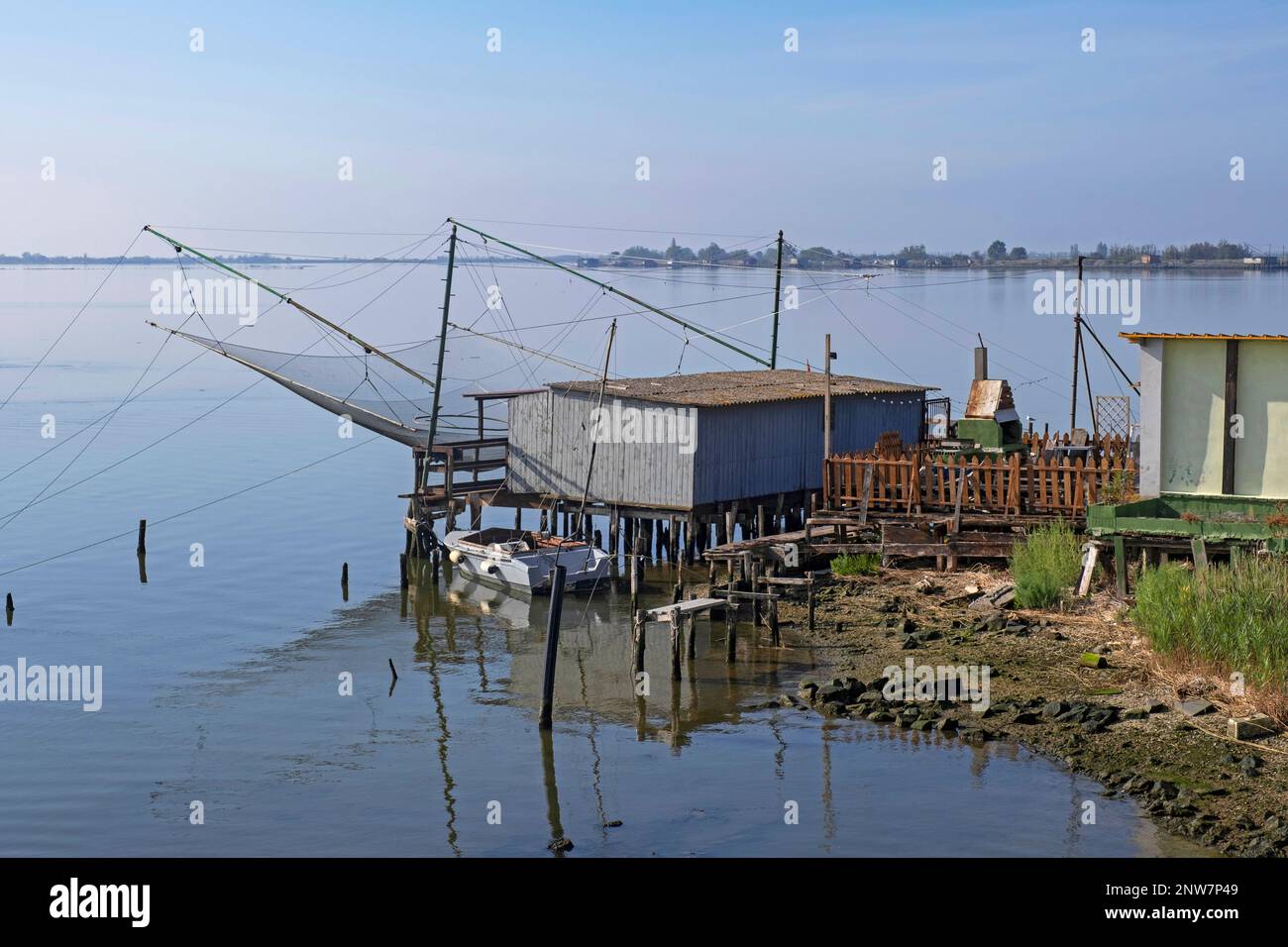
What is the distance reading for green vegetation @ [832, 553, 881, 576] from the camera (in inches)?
1244

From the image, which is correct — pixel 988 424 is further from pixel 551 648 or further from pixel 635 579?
pixel 551 648

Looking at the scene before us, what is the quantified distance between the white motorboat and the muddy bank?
5.98 meters

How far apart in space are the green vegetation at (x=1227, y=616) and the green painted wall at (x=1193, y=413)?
2.65 m

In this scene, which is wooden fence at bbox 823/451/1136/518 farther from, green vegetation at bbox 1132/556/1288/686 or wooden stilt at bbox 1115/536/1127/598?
green vegetation at bbox 1132/556/1288/686

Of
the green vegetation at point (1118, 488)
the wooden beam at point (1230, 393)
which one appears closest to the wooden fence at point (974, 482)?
the green vegetation at point (1118, 488)

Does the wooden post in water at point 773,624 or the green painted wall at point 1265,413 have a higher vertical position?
the green painted wall at point 1265,413

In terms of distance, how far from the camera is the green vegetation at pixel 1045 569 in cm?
2669

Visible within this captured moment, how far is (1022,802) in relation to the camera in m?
18.9

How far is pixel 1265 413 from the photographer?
24.4 meters

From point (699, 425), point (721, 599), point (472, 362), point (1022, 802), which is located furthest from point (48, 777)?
point (472, 362)

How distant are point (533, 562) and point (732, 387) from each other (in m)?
7.70

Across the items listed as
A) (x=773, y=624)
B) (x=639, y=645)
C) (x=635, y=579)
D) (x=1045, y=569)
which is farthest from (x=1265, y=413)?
(x=635, y=579)

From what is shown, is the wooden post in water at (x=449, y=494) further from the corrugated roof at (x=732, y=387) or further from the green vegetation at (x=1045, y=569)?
the green vegetation at (x=1045, y=569)

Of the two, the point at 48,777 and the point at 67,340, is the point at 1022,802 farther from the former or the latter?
the point at 67,340
